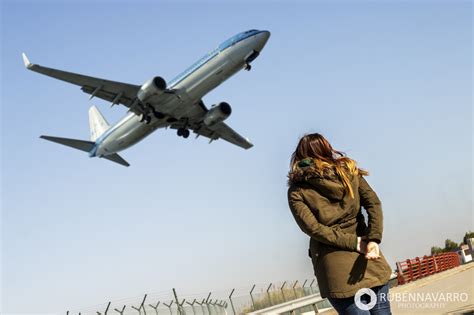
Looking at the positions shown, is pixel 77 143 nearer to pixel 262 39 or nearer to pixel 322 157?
pixel 262 39

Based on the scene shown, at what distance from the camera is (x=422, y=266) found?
2992 centimetres

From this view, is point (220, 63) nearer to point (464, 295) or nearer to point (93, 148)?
point (93, 148)

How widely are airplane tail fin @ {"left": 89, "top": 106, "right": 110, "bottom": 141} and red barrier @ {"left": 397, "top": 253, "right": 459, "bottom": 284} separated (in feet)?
116

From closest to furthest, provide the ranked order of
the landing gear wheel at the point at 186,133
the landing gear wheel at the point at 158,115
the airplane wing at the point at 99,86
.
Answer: the airplane wing at the point at 99,86 < the landing gear wheel at the point at 158,115 < the landing gear wheel at the point at 186,133

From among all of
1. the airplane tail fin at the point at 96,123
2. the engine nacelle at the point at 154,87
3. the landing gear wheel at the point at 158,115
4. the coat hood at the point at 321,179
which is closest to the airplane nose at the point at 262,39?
the engine nacelle at the point at 154,87

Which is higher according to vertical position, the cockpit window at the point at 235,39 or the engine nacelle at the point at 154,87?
the cockpit window at the point at 235,39

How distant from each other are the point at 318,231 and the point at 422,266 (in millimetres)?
27430

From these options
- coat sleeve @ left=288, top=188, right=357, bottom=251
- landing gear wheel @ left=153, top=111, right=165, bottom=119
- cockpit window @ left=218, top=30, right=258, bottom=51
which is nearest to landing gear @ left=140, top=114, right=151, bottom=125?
landing gear wheel @ left=153, top=111, right=165, bottom=119

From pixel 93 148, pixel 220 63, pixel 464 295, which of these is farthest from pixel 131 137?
pixel 464 295

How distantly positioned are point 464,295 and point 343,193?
1074 cm

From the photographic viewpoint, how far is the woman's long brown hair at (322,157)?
14.5 feet

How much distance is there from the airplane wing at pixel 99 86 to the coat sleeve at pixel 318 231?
34838mm

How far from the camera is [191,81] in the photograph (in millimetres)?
36969

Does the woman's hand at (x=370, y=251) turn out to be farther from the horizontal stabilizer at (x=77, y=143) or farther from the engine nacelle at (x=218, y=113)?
the horizontal stabilizer at (x=77, y=143)
